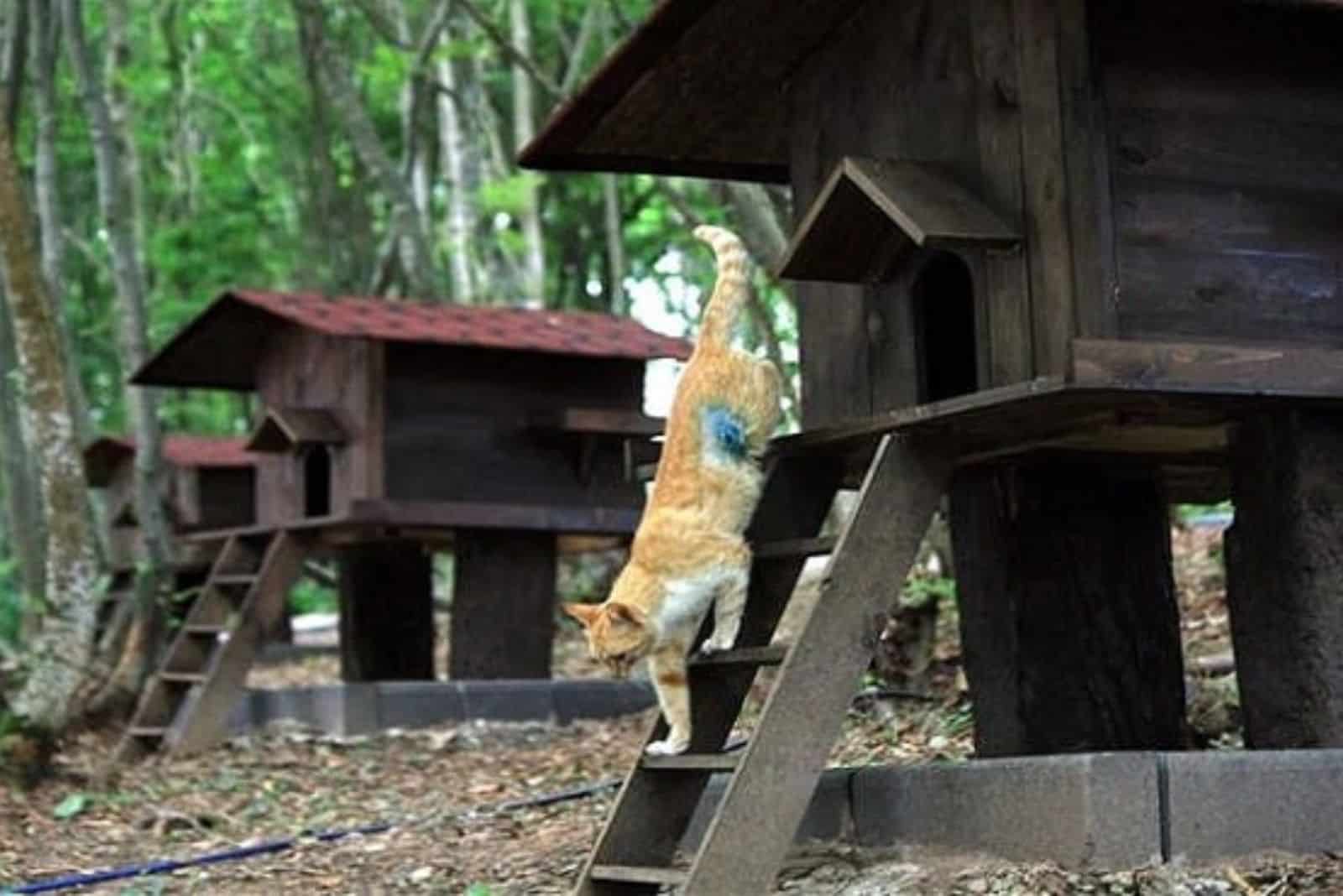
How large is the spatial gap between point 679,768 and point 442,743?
5653 millimetres

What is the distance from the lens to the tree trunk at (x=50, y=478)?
1121cm

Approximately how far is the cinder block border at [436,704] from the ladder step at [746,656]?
6.14 meters

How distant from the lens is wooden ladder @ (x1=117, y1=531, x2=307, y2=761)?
42.4ft

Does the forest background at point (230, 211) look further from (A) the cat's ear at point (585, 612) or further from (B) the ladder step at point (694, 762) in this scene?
(B) the ladder step at point (694, 762)

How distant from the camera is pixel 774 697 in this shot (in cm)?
649

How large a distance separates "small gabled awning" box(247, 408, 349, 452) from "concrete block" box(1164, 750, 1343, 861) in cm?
759

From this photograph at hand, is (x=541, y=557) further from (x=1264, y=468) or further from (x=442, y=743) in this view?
(x=1264, y=468)

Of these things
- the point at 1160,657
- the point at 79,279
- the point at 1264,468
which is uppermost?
the point at 79,279

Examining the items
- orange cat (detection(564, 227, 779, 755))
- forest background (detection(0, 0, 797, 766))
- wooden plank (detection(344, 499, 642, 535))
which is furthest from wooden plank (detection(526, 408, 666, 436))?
orange cat (detection(564, 227, 779, 755))

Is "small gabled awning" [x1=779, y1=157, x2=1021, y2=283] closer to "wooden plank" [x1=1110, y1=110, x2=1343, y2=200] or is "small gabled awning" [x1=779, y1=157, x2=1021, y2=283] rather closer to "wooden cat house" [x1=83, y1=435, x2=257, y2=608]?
"wooden plank" [x1=1110, y1=110, x2=1343, y2=200]

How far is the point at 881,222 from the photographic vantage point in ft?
23.3

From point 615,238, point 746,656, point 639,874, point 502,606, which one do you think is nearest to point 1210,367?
point 746,656

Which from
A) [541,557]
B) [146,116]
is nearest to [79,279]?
[146,116]

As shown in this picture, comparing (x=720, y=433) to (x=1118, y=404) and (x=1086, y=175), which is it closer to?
(x=1118, y=404)
